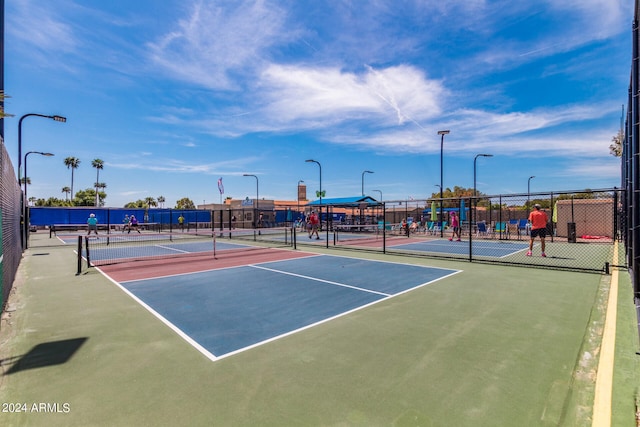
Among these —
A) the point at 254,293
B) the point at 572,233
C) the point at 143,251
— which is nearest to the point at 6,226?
the point at 254,293

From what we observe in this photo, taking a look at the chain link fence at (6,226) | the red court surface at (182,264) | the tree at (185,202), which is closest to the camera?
the chain link fence at (6,226)

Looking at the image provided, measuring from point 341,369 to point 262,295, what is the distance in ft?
12.6

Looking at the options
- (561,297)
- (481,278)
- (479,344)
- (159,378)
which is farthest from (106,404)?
(481,278)

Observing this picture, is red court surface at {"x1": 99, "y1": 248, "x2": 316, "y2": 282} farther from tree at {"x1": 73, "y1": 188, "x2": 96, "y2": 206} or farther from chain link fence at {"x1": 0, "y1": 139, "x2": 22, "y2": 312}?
tree at {"x1": 73, "y1": 188, "x2": 96, "y2": 206}

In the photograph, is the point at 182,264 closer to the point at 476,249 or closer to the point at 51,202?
the point at 476,249

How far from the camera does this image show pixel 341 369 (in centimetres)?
393

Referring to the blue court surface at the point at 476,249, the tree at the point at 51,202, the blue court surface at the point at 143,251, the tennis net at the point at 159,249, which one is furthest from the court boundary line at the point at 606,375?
the tree at the point at 51,202

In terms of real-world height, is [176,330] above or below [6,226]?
below

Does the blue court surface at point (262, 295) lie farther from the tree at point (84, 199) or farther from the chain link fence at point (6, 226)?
the tree at point (84, 199)

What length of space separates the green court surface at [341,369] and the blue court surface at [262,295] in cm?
36

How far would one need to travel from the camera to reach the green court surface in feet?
10.1

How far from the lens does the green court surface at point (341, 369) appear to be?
3092 mm

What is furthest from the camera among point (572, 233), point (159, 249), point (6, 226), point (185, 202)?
point (185, 202)

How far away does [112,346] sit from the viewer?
4.70 metres
